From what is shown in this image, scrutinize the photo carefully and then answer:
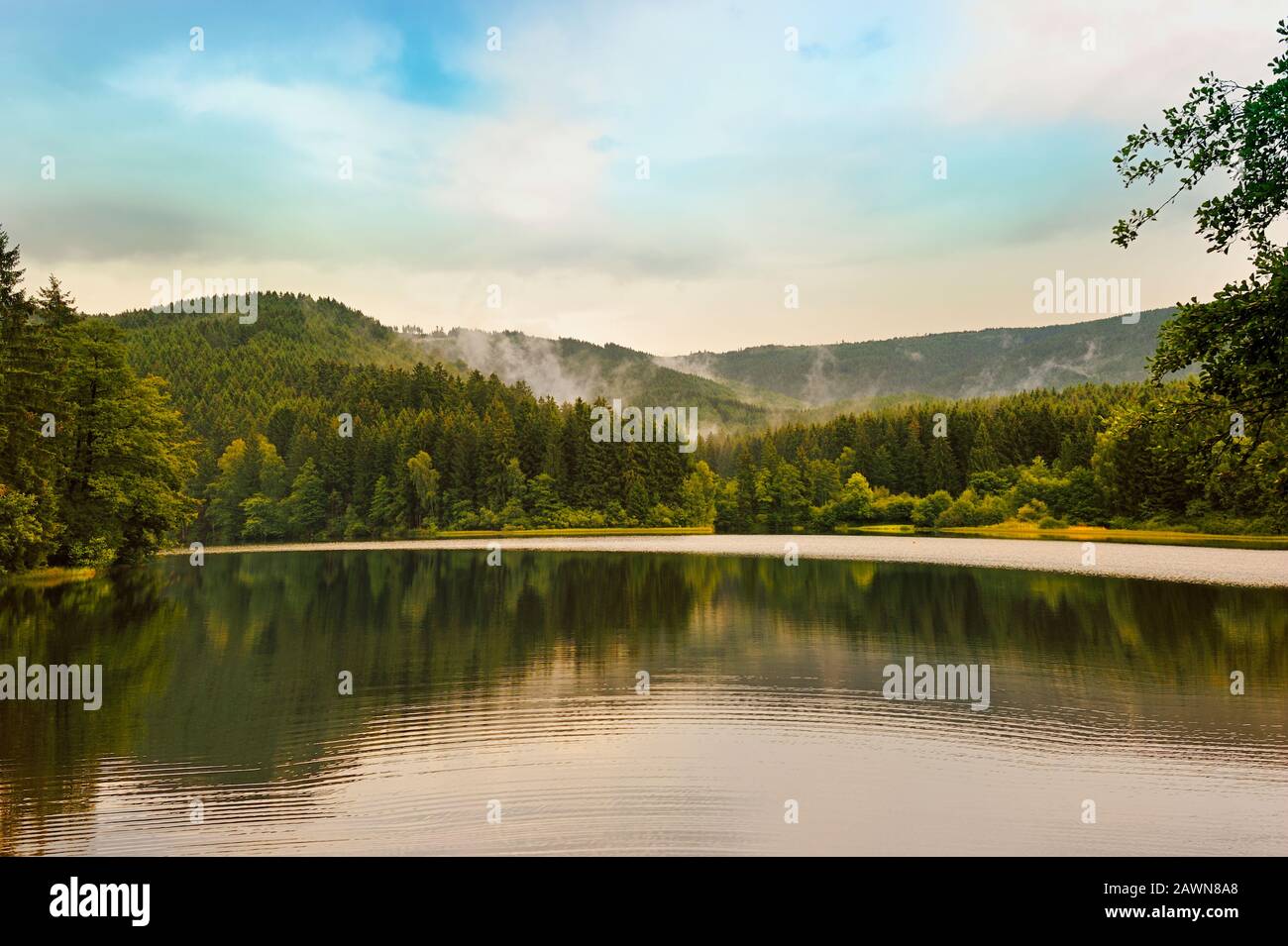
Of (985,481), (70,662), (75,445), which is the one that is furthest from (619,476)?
(70,662)

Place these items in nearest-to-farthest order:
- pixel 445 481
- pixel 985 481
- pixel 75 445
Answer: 1. pixel 75 445
2. pixel 985 481
3. pixel 445 481

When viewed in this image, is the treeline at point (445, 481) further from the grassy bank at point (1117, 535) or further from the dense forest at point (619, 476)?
the grassy bank at point (1117, 535)

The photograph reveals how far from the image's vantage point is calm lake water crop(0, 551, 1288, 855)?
14.7 meters

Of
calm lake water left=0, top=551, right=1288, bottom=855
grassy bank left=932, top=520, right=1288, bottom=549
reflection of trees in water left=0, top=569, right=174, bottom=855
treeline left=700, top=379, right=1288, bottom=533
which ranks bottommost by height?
grassy bank left=932, top=520, right=1288, bottom=549

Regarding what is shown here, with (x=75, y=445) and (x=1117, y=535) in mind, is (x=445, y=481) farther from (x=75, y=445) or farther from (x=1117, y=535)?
(x=1117, y=535)

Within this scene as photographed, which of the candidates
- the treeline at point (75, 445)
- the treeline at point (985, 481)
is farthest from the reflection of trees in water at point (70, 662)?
the treeline at point (985, 481)

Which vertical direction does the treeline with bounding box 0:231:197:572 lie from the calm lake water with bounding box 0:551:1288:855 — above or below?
above

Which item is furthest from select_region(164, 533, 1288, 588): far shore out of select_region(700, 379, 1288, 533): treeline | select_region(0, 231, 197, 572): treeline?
select_region(0, 231, 197, 572): treeline

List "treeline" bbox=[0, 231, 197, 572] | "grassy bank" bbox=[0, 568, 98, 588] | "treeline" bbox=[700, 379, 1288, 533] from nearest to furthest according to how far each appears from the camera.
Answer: "treeline" bbox=[0, 231, 197, 572]
"grassy bank" bbox=[0, 568, 98, 588]
"treeline" bbox=[700, 379, 1288, 533]

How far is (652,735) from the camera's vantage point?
20969 millimetres

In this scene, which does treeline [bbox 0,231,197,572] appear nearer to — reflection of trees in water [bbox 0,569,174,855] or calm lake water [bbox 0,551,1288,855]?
reflection of trees in water [bbox 0,569,174,855]

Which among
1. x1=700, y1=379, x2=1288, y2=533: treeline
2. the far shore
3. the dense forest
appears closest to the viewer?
the far shore
